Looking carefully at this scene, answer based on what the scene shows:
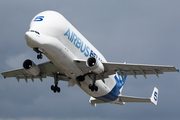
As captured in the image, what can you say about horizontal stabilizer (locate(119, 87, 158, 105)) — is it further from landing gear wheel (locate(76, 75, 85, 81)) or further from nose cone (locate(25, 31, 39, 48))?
nose cone (locate(25, 31, 39, 48))

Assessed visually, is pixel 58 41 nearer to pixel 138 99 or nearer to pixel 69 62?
pixel 69 62

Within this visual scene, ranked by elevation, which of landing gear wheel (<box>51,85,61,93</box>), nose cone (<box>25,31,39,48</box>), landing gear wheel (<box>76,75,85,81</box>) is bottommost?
landing gear wheel (<box>51,85,61,93</box>)

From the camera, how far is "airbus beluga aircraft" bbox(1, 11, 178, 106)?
30.8m

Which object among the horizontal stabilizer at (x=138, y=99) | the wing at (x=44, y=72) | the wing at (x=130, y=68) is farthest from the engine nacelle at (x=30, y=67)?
the horizontal stabilizer at (x=138, y=99)

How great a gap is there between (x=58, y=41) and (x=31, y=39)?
10.2 feet

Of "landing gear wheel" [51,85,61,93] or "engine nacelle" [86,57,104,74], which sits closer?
"engine nacelle" [86,57,104,74]

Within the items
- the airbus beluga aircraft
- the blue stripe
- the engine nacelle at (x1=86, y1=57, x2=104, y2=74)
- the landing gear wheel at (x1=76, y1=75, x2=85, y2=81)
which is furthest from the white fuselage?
the blue stripe

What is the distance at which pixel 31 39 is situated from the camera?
Result: 29.3m

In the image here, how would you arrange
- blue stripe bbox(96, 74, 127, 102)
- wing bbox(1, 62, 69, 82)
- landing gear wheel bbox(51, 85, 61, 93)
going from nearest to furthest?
wing bbox(1, 62, 69, 82) → landing gear wheel bbox(51, 85, 61, 93) → blue stripe bbox(96, 74, 127, 102)

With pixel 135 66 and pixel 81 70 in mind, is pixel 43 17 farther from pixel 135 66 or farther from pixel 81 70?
pixel 135 66

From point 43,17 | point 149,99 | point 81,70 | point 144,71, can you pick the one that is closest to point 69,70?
point 81,70

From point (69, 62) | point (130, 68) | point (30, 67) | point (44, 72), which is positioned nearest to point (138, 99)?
point (130, 68)

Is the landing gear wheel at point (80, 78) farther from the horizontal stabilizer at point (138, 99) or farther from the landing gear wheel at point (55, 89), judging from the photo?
the horizontal stabilizer at point (138, 99)

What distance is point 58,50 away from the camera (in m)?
31.4
